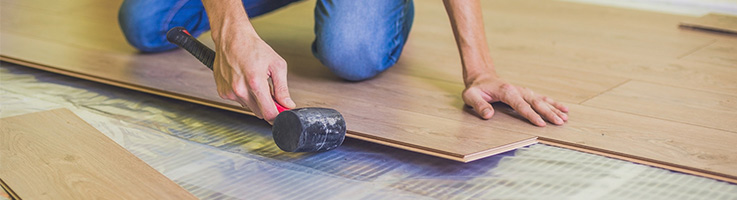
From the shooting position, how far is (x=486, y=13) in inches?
133

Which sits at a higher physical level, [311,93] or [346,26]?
[346,26]

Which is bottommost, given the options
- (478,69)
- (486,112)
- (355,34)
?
(486,112)

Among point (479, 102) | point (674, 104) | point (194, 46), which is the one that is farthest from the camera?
point (674, 104)

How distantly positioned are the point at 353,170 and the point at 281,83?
10.6 inches

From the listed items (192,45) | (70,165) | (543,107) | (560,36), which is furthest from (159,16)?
(560,36)

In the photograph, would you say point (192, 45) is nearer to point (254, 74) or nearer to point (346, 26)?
point (254, 74)

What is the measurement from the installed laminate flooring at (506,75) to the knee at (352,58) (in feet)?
0.15

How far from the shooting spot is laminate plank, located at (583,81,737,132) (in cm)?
199

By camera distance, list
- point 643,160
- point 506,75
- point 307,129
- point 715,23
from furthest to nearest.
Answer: point 715,23
point 506,75
point 643,160
point 307,129

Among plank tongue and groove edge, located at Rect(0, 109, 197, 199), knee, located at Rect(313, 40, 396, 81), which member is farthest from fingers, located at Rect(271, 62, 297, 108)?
knee, located at Rect(313, 40, 396, 81)

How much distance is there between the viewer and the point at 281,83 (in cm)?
166

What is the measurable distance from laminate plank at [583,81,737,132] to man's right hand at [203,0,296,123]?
3.07 feet

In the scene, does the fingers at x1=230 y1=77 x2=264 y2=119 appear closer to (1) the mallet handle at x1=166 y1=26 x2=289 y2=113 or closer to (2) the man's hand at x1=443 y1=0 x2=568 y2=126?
(1) the mallet handle at x1=166 y1=26 x2=289 y2=113

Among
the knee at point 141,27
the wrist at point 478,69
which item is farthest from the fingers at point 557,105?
→ the knee at point 141,27
